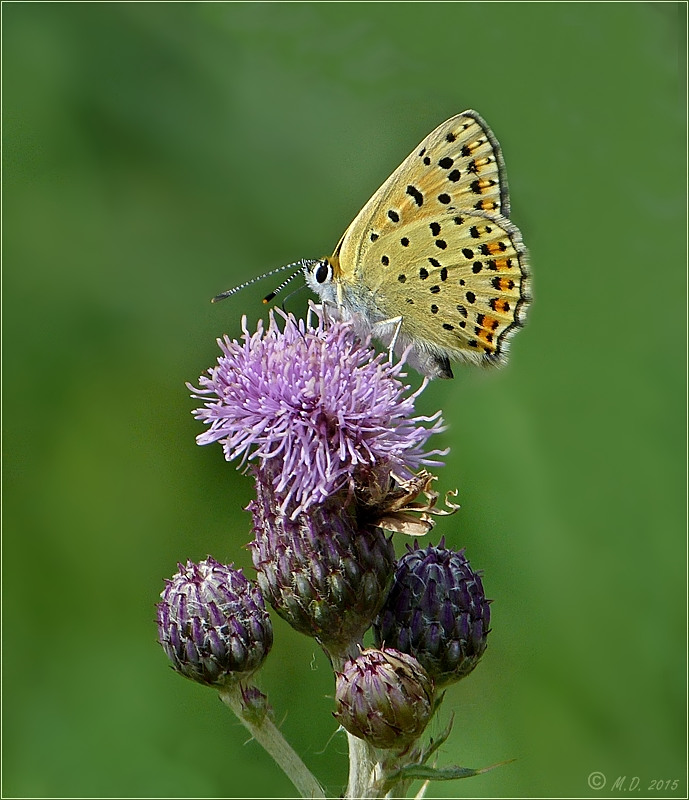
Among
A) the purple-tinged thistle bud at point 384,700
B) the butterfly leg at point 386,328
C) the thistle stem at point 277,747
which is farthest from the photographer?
the butterfly leg at point 386,328

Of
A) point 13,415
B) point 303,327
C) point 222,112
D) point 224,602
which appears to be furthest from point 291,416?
point 222,112

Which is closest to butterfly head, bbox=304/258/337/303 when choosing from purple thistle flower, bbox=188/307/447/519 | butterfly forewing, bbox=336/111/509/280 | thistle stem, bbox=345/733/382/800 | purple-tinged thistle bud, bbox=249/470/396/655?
butterfly forewing, bbox=336/111/509/280

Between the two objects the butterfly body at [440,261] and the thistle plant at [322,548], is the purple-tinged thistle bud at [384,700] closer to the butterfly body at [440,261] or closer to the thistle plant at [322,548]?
the thistle plant at [322,548]

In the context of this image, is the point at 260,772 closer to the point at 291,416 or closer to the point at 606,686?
the point at 606,686

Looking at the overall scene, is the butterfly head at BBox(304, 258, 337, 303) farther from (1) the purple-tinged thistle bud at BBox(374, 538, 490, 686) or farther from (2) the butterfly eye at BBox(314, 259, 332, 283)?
(1) the purple-tinged thistle bud at BBox(374, 538, 490, 686)

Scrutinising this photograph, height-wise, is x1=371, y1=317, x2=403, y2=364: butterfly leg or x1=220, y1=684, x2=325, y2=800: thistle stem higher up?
x1=371, y1=317, x2=403, y2=364: butterfly leg

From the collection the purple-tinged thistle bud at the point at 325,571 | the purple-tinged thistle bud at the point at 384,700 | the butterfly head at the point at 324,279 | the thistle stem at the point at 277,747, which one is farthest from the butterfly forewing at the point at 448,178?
the thistle stem at the point at 277,747
